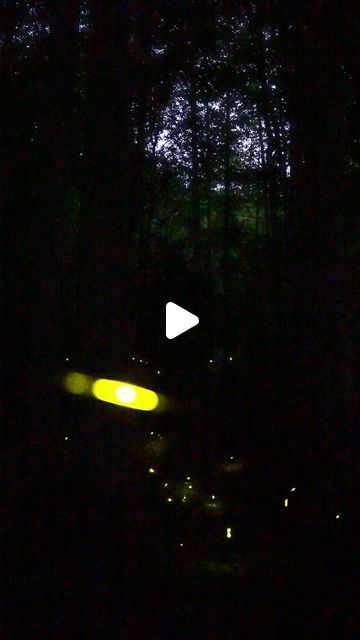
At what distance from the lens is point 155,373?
18.4 m

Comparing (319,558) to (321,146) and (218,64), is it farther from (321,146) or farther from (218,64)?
(218,64)

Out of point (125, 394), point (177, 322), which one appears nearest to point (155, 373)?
point (177, 322)

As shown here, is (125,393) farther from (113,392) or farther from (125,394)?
(113,392)

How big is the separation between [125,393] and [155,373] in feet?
29.8

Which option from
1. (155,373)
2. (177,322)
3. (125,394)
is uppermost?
(155,373)

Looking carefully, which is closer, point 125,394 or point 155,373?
point 125,394

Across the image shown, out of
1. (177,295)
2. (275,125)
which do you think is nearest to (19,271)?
(177,295)

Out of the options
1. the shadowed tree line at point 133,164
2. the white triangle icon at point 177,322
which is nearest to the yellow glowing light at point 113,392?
the shadowed tree line at point 133,164

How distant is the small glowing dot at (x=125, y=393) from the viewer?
357 inches

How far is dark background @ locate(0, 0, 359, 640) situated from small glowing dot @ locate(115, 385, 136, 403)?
6.4 inches

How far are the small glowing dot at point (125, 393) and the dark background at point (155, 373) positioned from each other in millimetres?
163

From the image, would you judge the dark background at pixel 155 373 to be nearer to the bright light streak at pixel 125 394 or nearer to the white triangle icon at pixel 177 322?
the bright light streak at pixel 125 394

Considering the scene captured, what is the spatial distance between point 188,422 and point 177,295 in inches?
234

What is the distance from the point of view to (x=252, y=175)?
39.3 m
